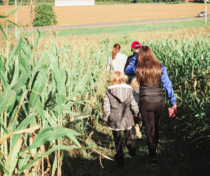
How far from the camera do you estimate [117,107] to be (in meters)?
2.72

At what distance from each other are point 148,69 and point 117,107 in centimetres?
65

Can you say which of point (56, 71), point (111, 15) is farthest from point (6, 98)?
point (111, 15)

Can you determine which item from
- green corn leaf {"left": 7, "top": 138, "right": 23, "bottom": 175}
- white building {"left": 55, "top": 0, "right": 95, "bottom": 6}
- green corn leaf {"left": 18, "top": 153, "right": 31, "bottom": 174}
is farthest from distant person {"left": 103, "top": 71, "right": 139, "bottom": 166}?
white building {"left": 55, "top": 0, "right": 95, "bottom": 6}

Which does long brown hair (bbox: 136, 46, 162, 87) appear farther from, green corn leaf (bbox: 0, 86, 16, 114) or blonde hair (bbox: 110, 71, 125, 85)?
green corn leaf (bbox: 0, 86, 16, 114)

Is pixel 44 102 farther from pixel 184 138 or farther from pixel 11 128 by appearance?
pixel 184 138

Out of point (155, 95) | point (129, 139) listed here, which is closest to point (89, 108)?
point (129, 139)

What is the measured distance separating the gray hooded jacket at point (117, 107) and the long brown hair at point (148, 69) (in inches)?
9.2

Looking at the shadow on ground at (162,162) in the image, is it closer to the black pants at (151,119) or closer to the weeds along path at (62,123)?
the weeds along path at (62,123)

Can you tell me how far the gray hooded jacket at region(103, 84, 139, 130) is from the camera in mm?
2662

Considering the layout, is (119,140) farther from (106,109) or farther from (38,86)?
(38,86)

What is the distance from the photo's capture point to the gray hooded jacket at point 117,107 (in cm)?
266

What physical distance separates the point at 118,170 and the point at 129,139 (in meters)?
0.45

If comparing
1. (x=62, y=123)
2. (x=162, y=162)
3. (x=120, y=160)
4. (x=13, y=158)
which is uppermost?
(x=13, y=158)

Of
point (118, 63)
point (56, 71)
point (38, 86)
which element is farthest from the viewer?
point (118, 63)
